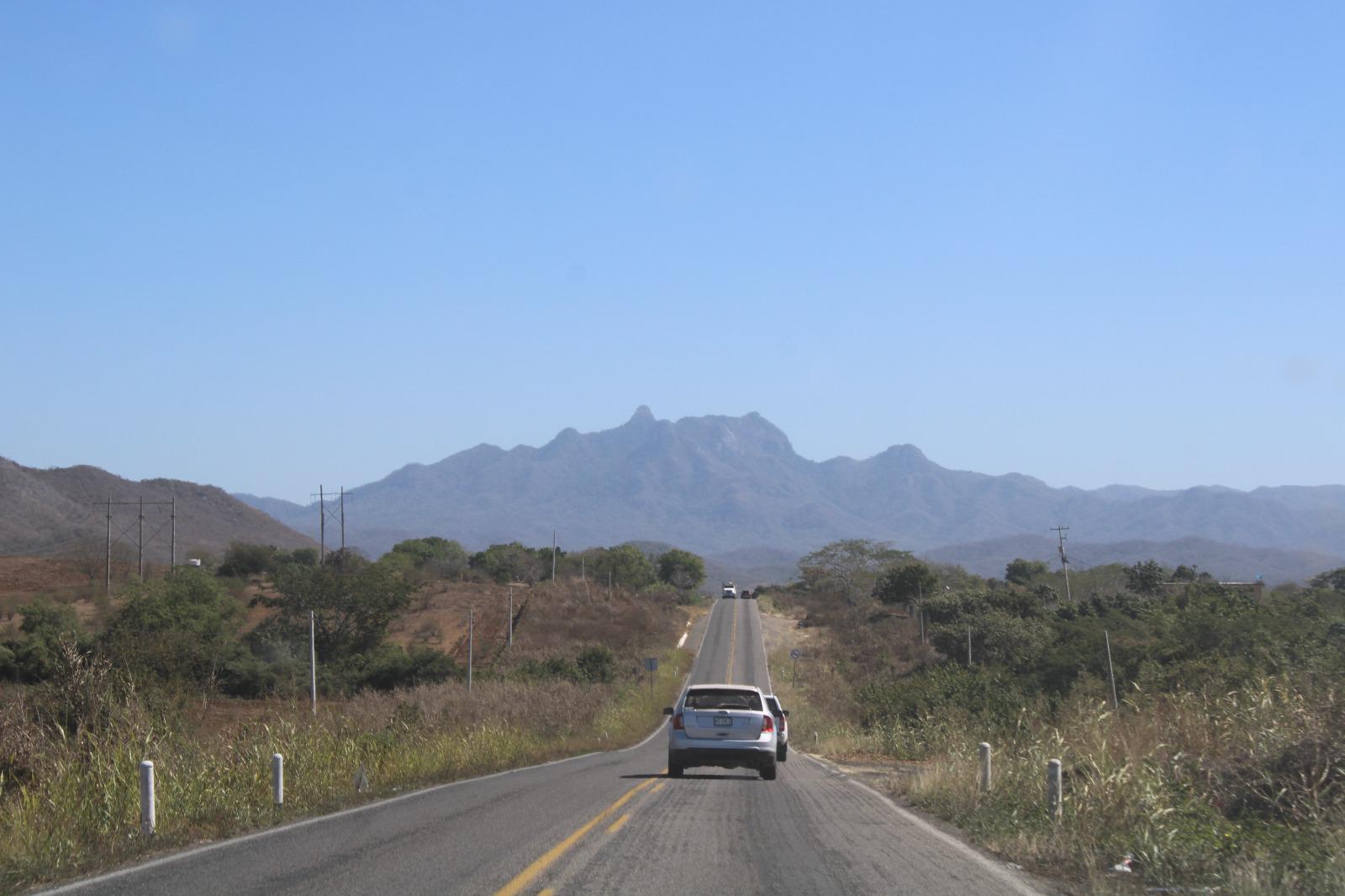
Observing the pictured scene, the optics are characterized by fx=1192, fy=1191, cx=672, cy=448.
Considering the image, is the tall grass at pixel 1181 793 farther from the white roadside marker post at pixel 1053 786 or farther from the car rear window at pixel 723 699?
the car rear window at pixel 723 699

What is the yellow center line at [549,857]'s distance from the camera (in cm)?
924

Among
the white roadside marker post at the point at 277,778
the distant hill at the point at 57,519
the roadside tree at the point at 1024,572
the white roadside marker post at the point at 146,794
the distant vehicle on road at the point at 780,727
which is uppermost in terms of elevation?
the distant hill at the point at 57,519

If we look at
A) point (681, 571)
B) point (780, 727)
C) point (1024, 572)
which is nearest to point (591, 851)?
point (780, 727)

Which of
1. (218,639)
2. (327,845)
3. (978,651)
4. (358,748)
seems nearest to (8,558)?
(218,639)

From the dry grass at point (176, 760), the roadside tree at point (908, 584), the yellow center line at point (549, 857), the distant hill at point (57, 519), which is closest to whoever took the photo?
the yellow center line at point (549, 857)

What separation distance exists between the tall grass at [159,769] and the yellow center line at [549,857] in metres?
3.83

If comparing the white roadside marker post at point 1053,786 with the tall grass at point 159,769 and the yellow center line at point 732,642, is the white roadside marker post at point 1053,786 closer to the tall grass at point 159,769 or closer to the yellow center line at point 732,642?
the tall grass at point 159,769

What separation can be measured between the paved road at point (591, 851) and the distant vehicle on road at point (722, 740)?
273 centimetres

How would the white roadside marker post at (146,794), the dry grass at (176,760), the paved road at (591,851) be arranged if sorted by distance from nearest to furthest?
the paved road at (591,851) < the dry grass at (176,760) < the white roadside marker post at (146,794)

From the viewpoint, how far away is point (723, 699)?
72.4 ft

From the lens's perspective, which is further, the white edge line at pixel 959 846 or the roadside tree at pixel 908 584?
the roadside tree at pixel 908 584

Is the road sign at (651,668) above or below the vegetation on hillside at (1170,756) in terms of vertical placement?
below

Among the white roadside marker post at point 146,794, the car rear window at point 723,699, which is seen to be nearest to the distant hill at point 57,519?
the car rear window at point 723,699

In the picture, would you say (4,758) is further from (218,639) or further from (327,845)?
(218,639)
